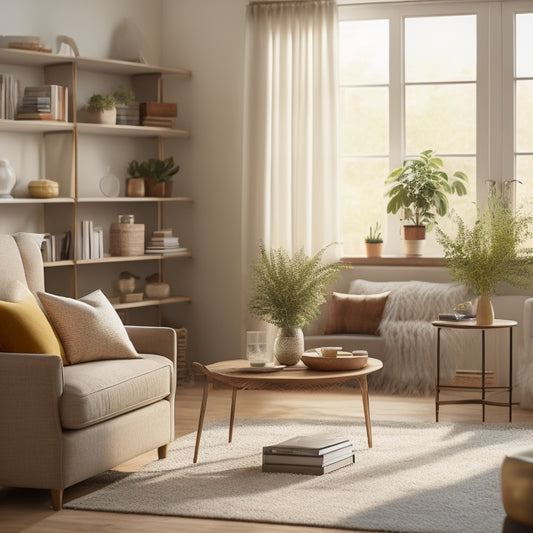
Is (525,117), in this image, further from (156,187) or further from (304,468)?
(304,468)

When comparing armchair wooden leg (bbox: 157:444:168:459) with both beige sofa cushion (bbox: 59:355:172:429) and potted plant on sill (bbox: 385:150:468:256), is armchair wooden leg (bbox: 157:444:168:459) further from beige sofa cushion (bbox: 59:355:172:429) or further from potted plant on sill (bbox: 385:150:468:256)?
potted plant on sill (bbox: 385:150:468:256)

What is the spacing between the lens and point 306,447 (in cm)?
444

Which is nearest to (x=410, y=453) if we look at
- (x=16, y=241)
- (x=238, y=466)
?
(x=238, y=466)

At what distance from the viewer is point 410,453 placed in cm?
481

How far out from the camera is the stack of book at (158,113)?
696 cm

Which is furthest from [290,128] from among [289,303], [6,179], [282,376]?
[282,376]

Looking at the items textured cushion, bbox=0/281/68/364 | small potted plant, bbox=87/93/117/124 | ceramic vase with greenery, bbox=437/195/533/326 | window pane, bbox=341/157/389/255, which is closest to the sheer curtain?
window pane, bbox=341/157/389/255

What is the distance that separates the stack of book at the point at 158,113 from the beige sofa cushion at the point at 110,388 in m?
2.59

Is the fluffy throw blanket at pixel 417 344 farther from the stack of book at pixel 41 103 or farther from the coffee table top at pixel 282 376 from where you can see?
the stack of book at pixel 41 103

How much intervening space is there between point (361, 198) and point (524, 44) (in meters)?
1.54

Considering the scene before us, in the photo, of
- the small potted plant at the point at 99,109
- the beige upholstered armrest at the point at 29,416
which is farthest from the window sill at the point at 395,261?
the beige upholstered armrest at the point at 29,416

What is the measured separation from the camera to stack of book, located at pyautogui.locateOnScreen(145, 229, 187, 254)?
23.1 feet

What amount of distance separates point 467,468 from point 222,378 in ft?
3.77

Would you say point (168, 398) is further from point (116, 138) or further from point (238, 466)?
point (116, 138)
